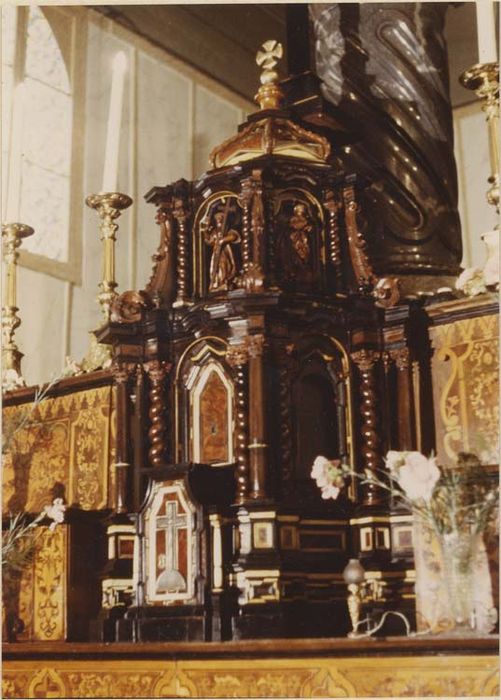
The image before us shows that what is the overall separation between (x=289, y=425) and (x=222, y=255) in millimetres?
907

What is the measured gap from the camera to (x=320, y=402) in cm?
523

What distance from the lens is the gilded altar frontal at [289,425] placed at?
4355 mm

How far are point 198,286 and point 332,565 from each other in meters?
1.45

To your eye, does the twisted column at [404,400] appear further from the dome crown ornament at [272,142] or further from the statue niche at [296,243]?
the dome crown ornament at [272,142]

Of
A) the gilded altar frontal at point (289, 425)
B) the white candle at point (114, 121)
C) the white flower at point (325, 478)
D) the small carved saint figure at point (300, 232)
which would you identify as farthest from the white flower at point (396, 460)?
the white candle at point (114, 121)

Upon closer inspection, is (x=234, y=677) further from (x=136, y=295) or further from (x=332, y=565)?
(x=136, y=295)

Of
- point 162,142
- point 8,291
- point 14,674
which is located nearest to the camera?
point 14,674

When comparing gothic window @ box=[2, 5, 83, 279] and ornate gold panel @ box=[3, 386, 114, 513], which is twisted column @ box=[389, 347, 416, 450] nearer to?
ornate gold panel @ box=[3, 386, 114, 513]

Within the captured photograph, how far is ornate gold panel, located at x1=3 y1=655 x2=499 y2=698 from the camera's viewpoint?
3.88 metres

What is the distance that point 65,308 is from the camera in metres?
9.77

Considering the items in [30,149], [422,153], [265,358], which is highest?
[30,149]

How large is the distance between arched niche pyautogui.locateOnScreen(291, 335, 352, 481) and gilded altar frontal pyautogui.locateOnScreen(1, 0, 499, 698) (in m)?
0.01

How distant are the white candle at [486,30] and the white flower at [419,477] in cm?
194

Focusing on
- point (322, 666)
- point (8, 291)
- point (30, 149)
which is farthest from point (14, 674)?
point (30, 149)
